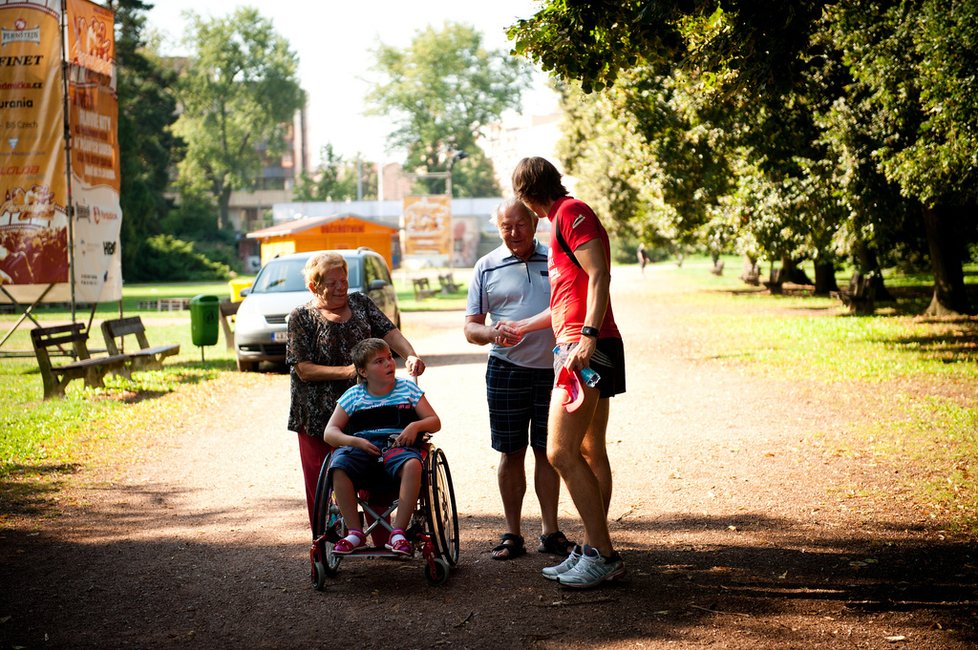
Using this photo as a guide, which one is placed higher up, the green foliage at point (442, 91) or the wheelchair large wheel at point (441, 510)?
the green foliage at point (442, 91)

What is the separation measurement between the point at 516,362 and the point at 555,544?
104 centimetres

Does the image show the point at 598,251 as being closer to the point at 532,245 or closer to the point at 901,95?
the point at 532,245

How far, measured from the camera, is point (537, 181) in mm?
5289

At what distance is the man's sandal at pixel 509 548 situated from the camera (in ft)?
19.3

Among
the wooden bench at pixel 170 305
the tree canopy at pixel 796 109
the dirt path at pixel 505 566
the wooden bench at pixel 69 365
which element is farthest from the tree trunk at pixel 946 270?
the wooden bench at pixel 170 305

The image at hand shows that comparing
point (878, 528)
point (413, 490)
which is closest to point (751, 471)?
point (878, 528)

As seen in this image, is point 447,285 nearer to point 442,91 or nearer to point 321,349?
point 321,349

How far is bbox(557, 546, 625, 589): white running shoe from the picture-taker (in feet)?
17.2

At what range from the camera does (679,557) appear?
232 inches

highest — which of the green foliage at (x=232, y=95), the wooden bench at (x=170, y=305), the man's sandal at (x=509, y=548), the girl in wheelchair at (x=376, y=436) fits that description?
the green foliage at (x=232, y=95)

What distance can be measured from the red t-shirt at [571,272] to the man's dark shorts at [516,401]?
575 mm

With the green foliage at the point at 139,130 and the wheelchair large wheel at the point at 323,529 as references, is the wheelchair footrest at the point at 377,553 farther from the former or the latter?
the green foliage at the point at 139,130

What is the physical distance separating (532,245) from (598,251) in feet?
2.54

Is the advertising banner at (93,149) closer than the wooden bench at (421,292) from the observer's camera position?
Yes
